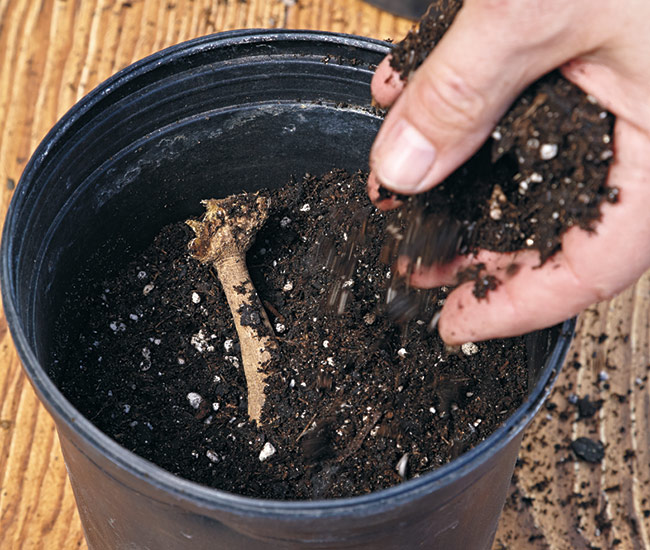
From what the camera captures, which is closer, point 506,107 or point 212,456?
point 506,107

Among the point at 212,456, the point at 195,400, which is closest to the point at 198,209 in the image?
the point at 195,400

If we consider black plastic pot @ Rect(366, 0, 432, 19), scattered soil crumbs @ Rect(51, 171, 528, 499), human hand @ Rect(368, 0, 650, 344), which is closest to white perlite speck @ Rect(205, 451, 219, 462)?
scattered soil crumbs @ Rect(51, 171, 528, 499)

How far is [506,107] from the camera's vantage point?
829 millimetres

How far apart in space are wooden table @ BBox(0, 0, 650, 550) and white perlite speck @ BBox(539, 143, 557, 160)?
876 millimetres

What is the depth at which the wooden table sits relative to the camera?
1.44 meters

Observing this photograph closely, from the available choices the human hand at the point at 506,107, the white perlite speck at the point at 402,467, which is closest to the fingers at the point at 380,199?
the human hand at the point at 506,107

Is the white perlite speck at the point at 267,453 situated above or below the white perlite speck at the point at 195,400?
above

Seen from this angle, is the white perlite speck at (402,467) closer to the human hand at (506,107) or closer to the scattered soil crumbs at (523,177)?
the human hand at (506,107)

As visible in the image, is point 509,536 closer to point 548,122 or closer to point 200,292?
point 200,292

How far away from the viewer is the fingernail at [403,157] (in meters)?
0.82

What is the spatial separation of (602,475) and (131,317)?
3.30 feet

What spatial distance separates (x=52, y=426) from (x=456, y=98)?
3.69 ft

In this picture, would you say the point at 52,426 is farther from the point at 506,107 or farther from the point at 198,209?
the point at 506,107

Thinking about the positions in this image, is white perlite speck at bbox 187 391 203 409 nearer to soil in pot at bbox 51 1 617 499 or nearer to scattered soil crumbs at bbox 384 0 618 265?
soil in pot at bbox 51 1 617 499
